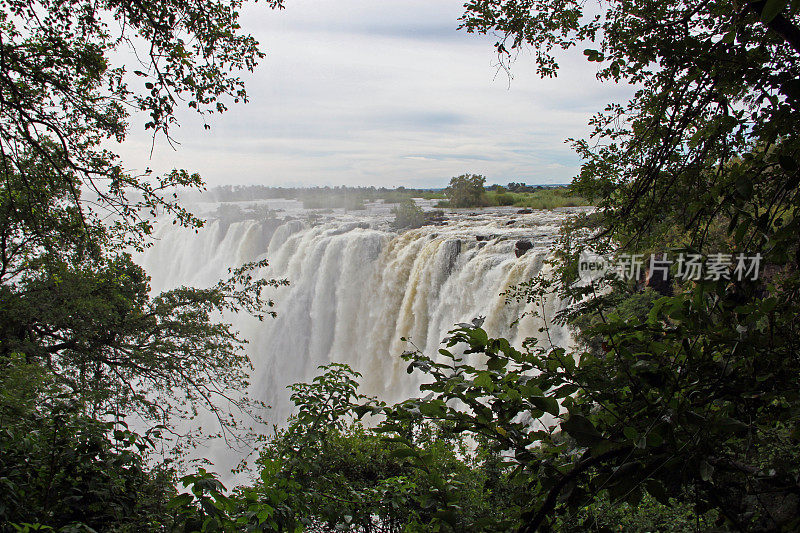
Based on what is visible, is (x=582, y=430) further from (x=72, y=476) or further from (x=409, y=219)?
(x=409, y=219)

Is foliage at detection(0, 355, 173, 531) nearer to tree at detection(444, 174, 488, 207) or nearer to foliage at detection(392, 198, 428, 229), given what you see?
foliage at detection(392, 198, 428, 229)

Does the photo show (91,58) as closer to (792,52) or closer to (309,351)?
(792,52)

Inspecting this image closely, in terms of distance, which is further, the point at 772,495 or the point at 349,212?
the point at 349,212

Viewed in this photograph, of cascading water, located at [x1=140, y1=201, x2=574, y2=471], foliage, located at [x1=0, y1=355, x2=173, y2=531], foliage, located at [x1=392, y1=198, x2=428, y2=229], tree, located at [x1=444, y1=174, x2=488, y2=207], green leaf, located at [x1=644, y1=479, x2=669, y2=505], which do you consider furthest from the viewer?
tree, located at [x1=444, y1=174, x2=488, y2=207]

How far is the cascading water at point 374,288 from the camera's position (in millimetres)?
11539

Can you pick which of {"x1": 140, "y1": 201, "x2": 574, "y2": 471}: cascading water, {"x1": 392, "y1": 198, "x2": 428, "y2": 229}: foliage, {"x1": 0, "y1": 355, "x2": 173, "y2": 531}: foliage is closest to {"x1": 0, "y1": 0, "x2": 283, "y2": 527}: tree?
{"x1": 0, "y1": 355, "x2": 173, "y2": 531}: foliage

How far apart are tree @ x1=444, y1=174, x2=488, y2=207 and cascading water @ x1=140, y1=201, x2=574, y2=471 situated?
15.1 feet

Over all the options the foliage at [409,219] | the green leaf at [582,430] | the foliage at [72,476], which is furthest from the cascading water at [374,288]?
the green leaf at [582,430]

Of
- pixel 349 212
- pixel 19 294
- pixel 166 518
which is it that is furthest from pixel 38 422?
pixel 349 212

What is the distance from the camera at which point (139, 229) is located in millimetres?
5000

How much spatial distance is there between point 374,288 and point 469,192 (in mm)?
11616

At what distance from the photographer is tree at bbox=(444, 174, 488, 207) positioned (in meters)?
25.3

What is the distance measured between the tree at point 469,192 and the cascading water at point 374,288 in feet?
15.1

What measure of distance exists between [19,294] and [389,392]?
9576 mm
